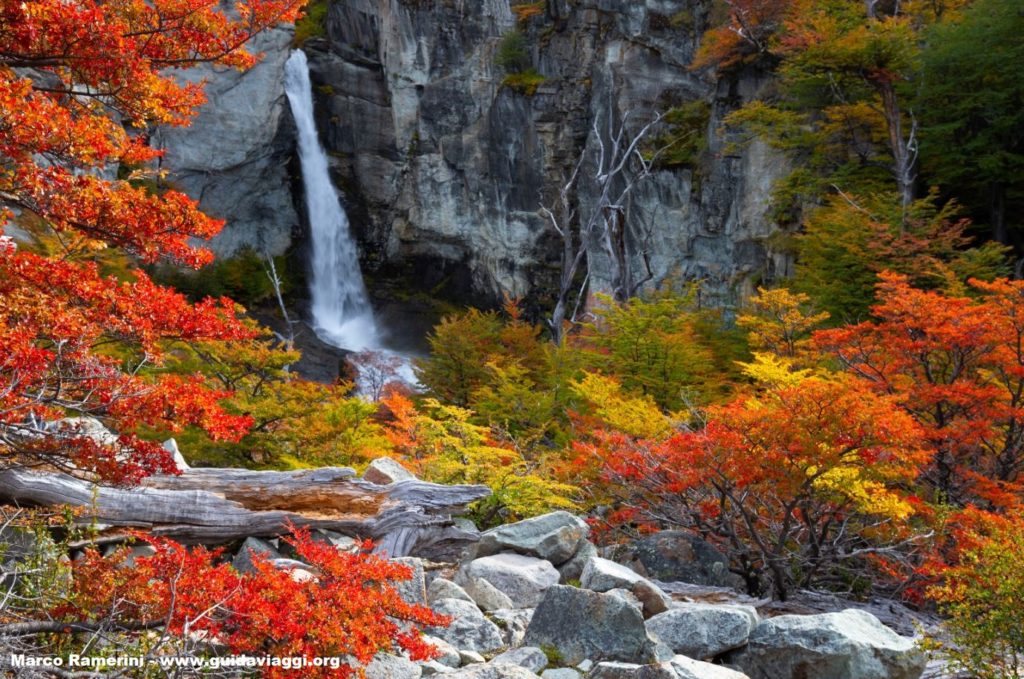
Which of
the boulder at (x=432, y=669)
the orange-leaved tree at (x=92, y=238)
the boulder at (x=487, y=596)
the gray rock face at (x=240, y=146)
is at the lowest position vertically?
the boulder at (x=487, y=596)

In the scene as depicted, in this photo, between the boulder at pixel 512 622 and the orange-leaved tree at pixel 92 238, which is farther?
the boulder at pixel 512 622

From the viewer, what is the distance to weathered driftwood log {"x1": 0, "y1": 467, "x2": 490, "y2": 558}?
610 cm

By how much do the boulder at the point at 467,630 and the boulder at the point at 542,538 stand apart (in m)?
1.22

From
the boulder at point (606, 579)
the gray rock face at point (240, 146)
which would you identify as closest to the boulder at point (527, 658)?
the boulder at point (606, 579)

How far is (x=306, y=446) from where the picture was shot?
32.9 feet

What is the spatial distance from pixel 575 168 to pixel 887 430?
21.6 metres

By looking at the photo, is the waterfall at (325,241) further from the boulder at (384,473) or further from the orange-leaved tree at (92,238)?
the orange-leaved tree at (92,238)

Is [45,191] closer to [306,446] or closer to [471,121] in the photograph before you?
[306,446]

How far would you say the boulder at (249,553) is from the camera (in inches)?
242

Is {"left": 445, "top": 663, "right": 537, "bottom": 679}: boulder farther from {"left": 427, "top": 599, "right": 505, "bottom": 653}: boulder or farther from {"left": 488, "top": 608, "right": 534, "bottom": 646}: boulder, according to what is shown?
{"left": 488, "top": 608, "right": 534, "bottom": 646}: boulder

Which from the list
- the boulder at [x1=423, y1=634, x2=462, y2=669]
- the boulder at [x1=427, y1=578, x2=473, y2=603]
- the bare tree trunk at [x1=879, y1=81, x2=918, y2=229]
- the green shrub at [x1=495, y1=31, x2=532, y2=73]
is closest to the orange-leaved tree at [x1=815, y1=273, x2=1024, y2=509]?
the boulder at [x1=427, y1=578, x2=473, y2=603]

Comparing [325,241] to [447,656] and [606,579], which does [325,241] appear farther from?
[447,656]

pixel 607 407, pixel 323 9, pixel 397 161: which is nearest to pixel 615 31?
pixel 397 161

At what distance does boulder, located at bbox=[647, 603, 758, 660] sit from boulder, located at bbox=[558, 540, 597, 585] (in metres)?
1.38
